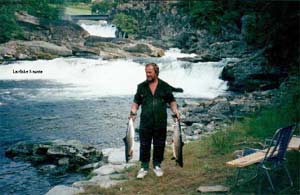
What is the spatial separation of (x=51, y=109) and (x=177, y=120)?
39.4ft

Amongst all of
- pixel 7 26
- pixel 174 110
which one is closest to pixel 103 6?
pixel 7 26

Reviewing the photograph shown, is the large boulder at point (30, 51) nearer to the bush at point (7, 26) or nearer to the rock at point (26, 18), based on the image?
the bush at point (7, 26)

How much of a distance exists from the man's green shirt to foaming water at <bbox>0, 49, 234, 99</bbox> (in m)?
14.3

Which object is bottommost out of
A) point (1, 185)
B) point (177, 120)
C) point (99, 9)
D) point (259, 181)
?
point (1, 185)

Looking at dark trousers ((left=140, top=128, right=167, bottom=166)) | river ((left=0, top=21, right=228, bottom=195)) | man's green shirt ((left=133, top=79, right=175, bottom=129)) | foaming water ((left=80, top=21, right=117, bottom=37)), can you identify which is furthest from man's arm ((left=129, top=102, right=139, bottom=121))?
foaming water ((left=80, top=21, right=117, bottom=37))

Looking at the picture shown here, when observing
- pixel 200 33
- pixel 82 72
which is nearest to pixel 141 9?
pixel 200 33

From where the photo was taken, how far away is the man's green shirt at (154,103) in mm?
6461

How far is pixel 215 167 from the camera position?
7156mm

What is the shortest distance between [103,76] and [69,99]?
884 cm

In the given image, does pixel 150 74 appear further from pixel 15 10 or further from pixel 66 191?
pixel 15 10

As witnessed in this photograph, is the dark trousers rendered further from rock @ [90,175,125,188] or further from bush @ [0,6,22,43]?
bush @ [0,6,22,43]

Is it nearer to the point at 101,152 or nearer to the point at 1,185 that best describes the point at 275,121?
the point at 101,152

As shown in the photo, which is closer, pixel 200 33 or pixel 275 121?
pixel 275 121

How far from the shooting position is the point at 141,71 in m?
28.8
